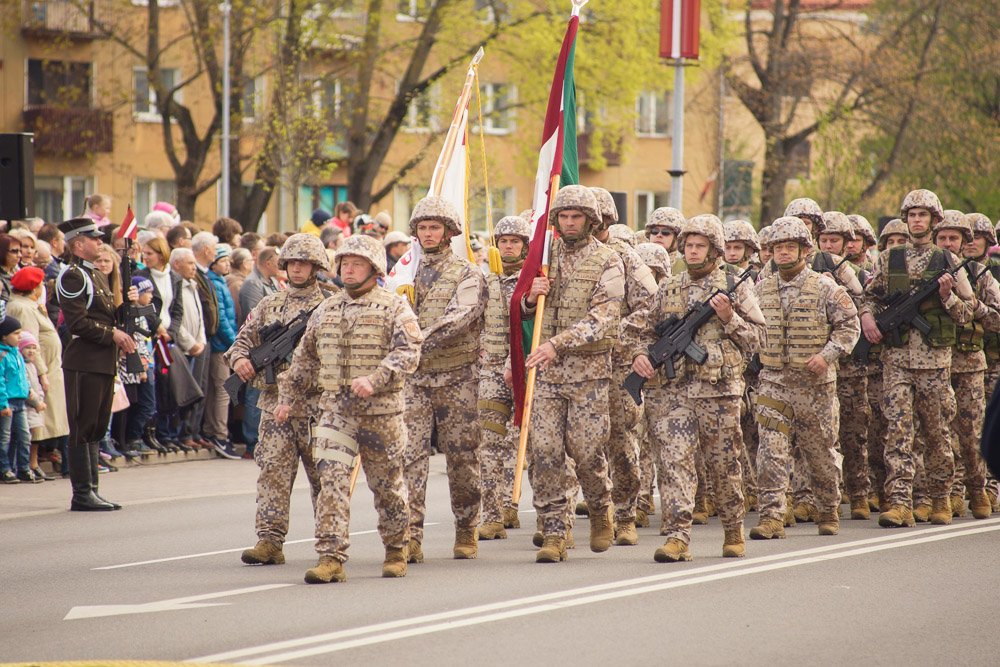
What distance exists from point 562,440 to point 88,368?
172 inches

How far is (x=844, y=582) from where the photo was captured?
8.87 m

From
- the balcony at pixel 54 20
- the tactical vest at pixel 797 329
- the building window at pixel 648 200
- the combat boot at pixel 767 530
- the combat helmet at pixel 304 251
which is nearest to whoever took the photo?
the combat helmet at pixel 304 251

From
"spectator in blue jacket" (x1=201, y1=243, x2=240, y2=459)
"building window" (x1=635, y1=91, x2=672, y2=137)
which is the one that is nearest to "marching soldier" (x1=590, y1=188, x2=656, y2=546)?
"spectator in blue jacket" (x1=201, y1=243, x2=240, y2=459)

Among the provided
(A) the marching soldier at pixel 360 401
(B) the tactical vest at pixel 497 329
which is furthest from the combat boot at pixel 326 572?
(B) the tactical vest at pixel 497 329

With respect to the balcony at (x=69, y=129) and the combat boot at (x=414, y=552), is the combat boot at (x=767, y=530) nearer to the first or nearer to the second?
the combat boot at (x=414, y=552)

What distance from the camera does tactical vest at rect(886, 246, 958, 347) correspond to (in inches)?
465

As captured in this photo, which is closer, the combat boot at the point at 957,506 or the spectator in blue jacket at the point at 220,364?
the combat boot at the point at 957,506

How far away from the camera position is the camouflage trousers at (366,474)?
872cm

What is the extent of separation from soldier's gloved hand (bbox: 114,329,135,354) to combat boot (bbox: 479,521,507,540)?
3.46 m

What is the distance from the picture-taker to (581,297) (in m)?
9.79

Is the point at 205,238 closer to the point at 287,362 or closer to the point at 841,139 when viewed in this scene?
the point at 287,362

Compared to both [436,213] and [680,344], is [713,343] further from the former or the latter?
[436,213]

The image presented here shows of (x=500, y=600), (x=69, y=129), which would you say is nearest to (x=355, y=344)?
(x=500, y=600)

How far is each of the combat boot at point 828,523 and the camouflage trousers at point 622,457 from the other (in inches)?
60.1
